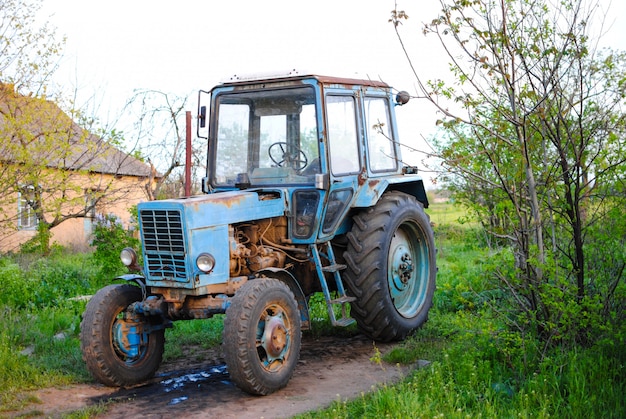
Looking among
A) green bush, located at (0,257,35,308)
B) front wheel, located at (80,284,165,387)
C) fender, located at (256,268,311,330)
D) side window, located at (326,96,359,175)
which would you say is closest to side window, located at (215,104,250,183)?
side window, located at (326,96,359,175)

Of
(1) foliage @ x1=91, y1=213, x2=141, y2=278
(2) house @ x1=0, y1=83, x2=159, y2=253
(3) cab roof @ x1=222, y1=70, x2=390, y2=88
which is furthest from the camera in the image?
(2) house @ x1=0, y1=83, x2=159, y2=253

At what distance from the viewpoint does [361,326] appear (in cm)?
660

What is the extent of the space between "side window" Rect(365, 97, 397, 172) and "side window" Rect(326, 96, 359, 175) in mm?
258

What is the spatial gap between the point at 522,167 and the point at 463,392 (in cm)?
177

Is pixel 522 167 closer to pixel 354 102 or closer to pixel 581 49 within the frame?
pixel 581 49

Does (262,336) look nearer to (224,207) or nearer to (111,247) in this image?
(224,207)

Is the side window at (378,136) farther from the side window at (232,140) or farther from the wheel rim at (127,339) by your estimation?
the wheel rim at (127,339)

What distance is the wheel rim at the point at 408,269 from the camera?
22.7 feet

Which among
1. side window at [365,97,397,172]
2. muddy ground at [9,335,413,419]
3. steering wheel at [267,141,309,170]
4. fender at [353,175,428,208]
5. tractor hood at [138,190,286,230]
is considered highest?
side window at [365,97,397,172]

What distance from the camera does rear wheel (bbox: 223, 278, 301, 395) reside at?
4.99 meters

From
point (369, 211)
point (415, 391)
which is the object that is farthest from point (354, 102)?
point (415, 391)

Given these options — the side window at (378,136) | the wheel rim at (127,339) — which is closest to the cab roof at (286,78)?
the side window at (378,136)

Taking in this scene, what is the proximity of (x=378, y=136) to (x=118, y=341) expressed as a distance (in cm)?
336

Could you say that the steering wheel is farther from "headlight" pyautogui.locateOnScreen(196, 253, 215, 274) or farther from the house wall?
the house wall
